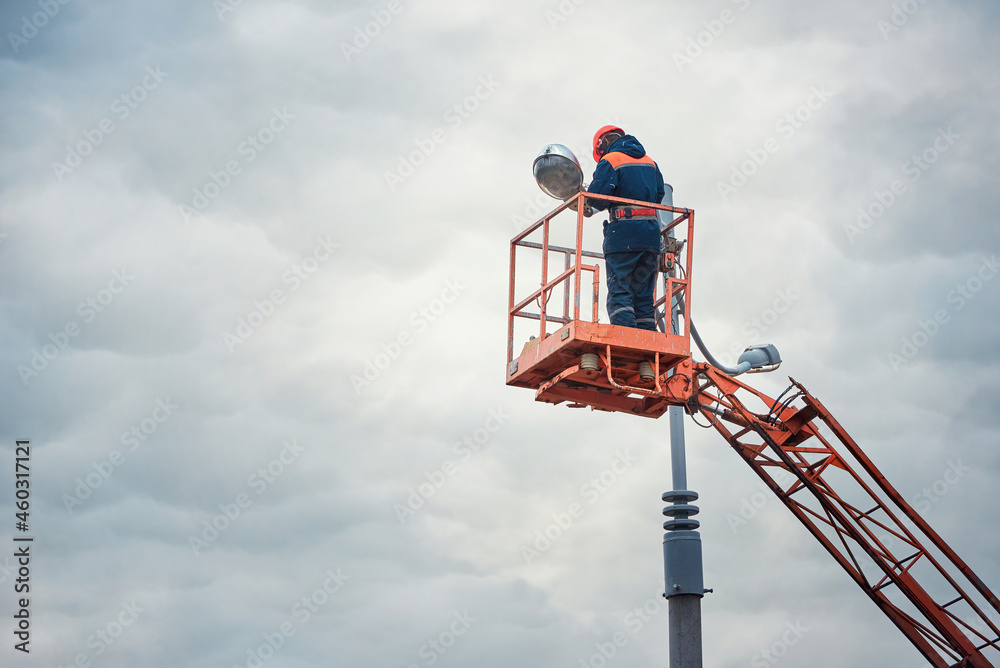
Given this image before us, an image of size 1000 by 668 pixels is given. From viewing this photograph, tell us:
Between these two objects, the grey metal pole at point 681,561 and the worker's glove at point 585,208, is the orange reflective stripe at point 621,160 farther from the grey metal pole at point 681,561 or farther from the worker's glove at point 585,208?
the grey metal pole at point 681,561

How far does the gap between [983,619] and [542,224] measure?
10025mm

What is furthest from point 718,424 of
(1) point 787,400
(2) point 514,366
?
(2) point 514,366

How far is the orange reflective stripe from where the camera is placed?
53.8 feet

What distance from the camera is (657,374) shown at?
52.1ft

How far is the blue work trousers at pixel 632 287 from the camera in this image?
16062 mm

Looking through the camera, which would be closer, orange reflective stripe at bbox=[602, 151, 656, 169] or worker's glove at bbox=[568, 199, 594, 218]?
worker's glove at bbox=[568, 199, 594, 218]

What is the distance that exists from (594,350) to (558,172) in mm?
2698

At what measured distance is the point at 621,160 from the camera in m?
16.4

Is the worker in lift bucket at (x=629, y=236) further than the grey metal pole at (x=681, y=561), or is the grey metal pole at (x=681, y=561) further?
the grey metal pole at (x=681, y=561)

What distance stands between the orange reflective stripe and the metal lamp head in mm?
483

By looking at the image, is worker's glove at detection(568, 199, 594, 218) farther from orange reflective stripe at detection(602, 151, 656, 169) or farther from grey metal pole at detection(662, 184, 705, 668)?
Answer: grey metal pole at detection(662, 184, 705, 668)

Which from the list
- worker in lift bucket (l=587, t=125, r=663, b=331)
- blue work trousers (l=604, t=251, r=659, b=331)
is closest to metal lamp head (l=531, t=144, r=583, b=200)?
worker in lift bucket (l=587, t=125, r=663, b=331)

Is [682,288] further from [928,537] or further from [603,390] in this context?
[928,537]

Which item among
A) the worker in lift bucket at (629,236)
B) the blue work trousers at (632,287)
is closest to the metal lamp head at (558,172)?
the worker in lift bucket at (629,236)
